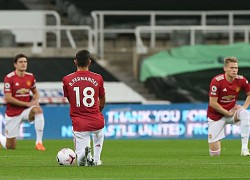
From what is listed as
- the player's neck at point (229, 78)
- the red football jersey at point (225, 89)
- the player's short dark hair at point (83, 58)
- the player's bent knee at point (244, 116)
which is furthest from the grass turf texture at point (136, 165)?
the player's short dark hair at point (83, 58)

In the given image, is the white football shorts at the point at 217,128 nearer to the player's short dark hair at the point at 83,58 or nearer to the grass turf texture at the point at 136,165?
the grass turf texture at the point at 136,165

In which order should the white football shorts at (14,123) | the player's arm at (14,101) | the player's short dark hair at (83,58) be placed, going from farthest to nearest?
1. the white football shorts at (14,123)
2. the player's arm at (14,101)
3. the player's short dark hair at (83,58)

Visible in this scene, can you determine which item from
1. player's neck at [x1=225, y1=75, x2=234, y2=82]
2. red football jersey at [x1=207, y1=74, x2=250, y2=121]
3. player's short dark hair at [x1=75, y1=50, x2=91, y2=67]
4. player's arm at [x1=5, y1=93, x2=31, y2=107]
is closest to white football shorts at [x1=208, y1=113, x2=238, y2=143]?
red football jersey at [x1=207, y1=74, x2=250, y2=121]

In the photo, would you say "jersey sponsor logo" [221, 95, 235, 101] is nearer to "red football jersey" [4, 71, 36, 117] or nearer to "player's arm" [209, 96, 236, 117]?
"player's arm" [209, 96, 236, 117]

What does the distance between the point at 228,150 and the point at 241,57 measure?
12.1 metres

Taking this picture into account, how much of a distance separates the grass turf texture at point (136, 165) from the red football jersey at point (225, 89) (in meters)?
0.94

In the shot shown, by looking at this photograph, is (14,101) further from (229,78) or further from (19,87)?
(229,78)

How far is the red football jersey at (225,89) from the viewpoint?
64.4ft

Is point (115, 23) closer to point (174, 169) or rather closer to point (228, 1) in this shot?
point (228, 1)

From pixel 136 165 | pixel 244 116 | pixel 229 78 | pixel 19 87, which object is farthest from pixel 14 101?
pixel 136 165

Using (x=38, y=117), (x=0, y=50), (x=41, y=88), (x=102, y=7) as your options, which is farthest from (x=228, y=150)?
(x=102, y=7)

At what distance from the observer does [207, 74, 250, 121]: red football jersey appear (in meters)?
19.6

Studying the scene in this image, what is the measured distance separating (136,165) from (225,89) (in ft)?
12.4

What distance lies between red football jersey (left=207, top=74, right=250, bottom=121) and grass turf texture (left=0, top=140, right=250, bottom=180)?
36.9 inches
